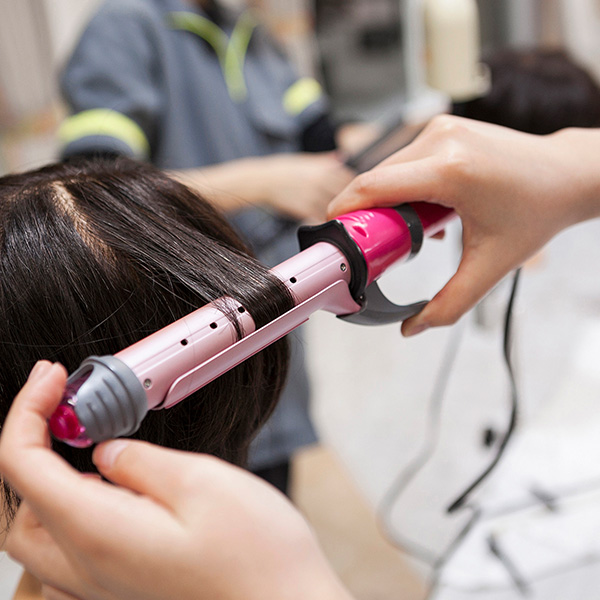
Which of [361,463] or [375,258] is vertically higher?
[375,258]

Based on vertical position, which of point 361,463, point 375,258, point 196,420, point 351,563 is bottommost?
point 351,563

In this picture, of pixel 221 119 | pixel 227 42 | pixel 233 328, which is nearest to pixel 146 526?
pixel 233 328

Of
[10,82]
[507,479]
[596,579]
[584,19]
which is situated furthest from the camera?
[584,19]

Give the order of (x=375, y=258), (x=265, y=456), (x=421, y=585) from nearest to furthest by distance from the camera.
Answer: (x=375, y=258)
(x=265, y=456)
(x=421, y=585)

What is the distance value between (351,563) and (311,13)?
172 cm

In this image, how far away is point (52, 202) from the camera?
1.45 feet

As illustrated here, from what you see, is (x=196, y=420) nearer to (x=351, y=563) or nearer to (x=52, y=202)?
(x=52, y=202)

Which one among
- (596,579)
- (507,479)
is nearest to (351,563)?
(507,479)

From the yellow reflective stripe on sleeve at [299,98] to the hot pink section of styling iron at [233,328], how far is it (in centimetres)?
73

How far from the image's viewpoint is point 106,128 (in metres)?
0.87

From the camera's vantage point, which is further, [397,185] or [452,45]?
[452,45]

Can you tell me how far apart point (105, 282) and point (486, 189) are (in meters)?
0.27

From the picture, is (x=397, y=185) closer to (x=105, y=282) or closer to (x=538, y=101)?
(x=105, y=282)

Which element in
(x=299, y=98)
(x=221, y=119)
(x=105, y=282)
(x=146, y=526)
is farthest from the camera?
(x=299, y=98)
